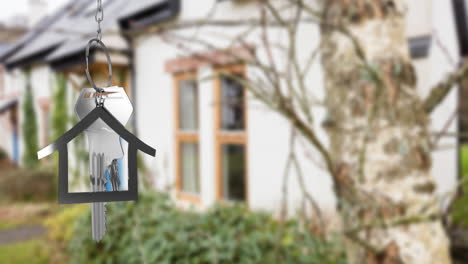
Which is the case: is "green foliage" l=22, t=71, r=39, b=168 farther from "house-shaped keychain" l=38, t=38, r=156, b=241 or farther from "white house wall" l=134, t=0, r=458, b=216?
"house-shaped keychain" l=38, t=38, r=156, b=241

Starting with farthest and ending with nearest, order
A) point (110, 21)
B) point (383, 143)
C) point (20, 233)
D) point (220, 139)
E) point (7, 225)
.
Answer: point (7, 225), point (110, 21), point (20, 233), point (220, 139), point (383, 143)

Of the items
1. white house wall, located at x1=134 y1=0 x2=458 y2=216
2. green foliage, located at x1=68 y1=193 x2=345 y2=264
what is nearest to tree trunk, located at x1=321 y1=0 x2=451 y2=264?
green foliage, located at x1=68 y1=193 x2=345 y2=264

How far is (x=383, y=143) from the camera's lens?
1729mm

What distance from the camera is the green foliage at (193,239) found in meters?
2.34

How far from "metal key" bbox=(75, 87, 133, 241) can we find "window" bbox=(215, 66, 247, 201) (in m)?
4.23

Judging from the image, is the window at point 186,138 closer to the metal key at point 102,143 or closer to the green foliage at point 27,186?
the green foliage at point 27,186

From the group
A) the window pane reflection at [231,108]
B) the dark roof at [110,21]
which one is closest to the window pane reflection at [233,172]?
the window pane reflection at [231,108]

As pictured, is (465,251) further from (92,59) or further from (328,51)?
(92,59)

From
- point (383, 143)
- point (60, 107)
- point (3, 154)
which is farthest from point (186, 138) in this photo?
point (3, 154)

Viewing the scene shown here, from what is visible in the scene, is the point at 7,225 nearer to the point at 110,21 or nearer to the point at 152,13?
the point at 110,21

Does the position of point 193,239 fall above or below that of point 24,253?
above

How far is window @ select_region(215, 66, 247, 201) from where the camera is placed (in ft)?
16.1

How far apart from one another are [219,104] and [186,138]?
1189mm

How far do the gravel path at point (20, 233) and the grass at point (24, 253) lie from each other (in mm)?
361
